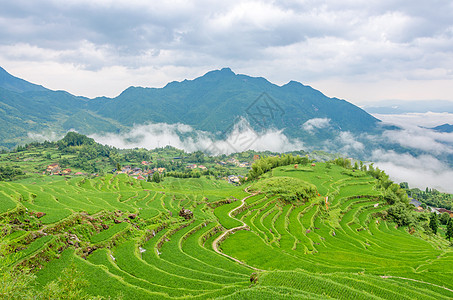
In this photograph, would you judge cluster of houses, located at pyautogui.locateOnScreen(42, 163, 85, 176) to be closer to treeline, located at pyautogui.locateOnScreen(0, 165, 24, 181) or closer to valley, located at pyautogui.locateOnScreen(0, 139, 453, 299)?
treeline, located at pyautogui.locateOnScreen(0, 165, 24, 181)

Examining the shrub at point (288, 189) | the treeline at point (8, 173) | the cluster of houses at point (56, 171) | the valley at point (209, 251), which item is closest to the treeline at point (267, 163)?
the shrub at point (288, 189)

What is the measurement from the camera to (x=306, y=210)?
4609 centimetres

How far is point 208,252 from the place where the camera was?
23.7 metres

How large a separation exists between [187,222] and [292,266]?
1466 cm

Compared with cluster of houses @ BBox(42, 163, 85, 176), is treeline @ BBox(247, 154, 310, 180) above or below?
above

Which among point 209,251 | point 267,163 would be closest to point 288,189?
point 209,251

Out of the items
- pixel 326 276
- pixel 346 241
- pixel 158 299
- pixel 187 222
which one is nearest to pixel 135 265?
pixel 158 299

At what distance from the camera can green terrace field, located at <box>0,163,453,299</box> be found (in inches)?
593

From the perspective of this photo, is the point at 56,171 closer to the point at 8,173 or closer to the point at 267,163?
the point at 8,173

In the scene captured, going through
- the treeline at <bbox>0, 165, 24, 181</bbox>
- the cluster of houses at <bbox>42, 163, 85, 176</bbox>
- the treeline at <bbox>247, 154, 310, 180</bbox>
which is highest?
the treeline at <bbox>247, 154, 310, 180</bbox>

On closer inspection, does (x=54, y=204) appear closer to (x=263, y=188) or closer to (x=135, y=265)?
(x=135, y=265)

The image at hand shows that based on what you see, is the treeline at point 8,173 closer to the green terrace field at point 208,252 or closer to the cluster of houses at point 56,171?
the cluster of houses at point 56,171

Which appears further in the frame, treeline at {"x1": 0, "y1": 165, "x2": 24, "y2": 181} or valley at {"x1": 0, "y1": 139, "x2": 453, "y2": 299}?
treeline at {"x1": 0, "y1": 165, "x2": 24, "y2": 181}

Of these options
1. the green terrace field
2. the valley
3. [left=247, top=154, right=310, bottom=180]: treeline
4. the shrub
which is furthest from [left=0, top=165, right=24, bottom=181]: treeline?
the shrub
